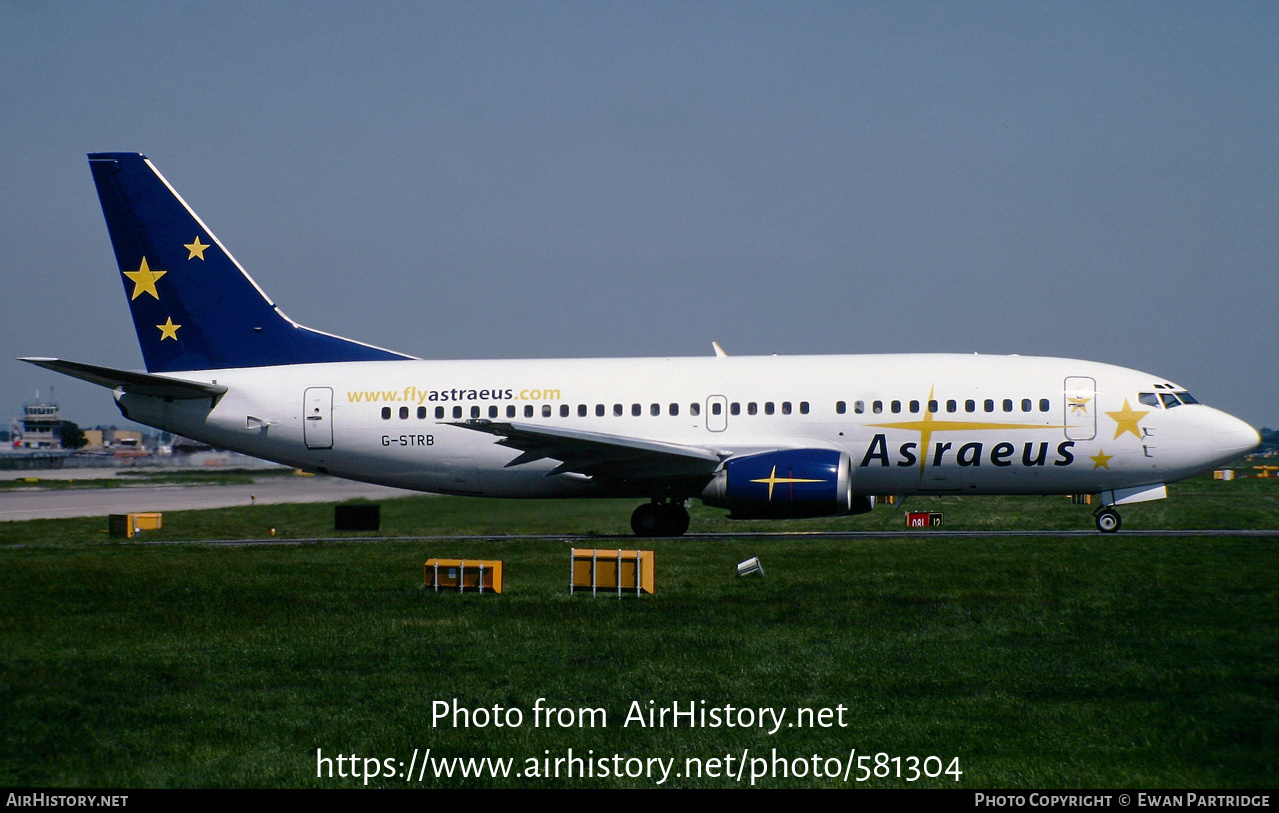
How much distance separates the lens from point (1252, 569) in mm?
18891

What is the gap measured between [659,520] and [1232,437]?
13.3 meters

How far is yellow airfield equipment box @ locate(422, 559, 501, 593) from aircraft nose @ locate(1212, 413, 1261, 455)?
691 inches

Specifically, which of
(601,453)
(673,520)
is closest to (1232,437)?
(673,520)

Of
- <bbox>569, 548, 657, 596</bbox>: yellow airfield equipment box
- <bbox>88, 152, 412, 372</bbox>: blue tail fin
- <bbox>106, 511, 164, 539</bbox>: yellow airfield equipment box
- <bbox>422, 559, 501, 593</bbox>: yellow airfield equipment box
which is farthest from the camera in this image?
<bbox>106, 511, 164, 539</bbox>: yellow airfield equipment box

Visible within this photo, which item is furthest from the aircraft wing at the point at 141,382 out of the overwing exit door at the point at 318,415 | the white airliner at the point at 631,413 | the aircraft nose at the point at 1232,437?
the aircraft nose at the point at 1232,437

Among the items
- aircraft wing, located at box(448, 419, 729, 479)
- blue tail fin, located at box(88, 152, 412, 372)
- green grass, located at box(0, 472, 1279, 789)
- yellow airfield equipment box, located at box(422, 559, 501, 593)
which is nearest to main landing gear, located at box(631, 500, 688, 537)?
aircraft wing, located at box(448, 419, 729, 479)

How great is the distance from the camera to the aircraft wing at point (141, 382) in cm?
2555

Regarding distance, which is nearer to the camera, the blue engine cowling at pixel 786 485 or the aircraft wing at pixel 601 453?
the blue engine cowling at pixel 786 485

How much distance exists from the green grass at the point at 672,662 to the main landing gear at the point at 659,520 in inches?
193

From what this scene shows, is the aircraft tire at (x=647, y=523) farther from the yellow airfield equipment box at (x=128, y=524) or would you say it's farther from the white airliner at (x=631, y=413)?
the yellow airfield equipment box at (x=128, y=524)

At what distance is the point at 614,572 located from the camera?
667 inches

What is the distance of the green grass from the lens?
27.8ft

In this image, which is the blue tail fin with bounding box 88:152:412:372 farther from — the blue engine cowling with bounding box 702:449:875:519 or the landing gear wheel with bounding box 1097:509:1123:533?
the landing gear wheel with bounding box 1097:509:1123:533

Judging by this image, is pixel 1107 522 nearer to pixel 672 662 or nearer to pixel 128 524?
pixel 672 662
